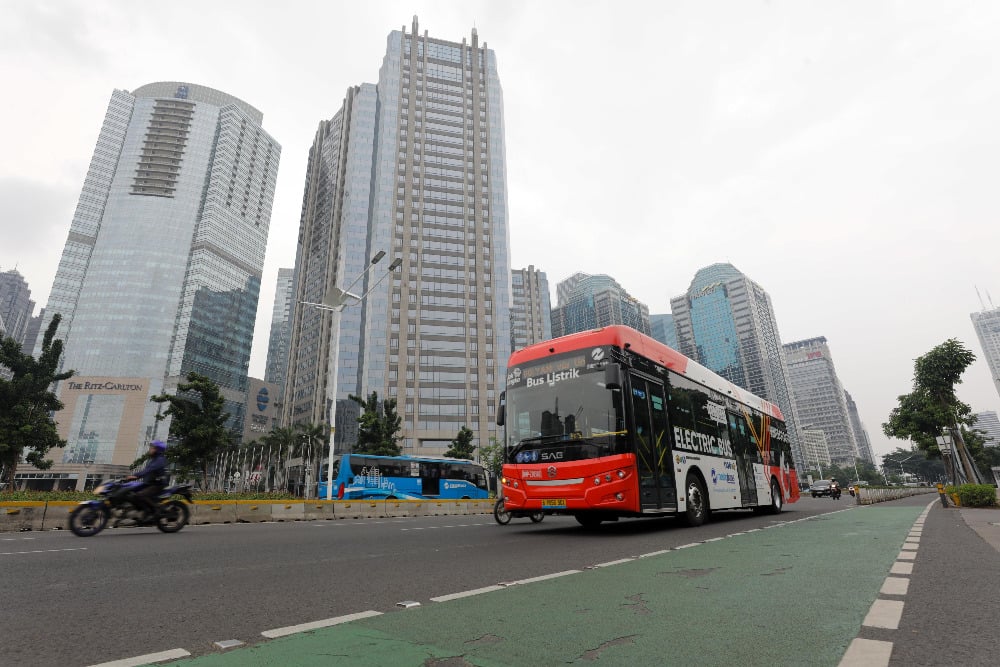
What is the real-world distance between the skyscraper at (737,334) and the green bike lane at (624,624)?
15420cm

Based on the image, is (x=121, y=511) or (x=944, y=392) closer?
(x=121, y=511)

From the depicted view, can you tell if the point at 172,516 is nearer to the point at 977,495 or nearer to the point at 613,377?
the point at 613,377

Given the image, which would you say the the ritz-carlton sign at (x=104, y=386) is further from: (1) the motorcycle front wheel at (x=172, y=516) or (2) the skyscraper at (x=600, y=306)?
(2) the skyscraper at (x=600, y=306)

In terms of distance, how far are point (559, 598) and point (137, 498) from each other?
923cm

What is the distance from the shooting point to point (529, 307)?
161 m

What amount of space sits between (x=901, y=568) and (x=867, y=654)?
3.40 metres

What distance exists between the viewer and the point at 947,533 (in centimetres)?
872

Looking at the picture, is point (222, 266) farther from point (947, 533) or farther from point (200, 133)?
point (947, 533)

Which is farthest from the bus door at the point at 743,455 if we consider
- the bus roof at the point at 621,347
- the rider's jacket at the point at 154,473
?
the rider's jacket at the point at 154,473

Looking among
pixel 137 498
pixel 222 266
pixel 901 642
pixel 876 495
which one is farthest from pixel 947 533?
pixel 222 266

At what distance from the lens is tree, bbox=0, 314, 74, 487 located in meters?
23.7

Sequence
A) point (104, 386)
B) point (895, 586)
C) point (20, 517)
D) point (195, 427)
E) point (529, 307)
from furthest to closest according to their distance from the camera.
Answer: point (529, 307), point (104, 386), point (195, 427), point (20, 517), point (895, 586)

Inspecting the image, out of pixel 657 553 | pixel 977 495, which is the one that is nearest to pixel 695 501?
pixel 657 553

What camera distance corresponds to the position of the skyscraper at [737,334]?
14850 cm
